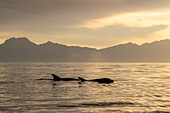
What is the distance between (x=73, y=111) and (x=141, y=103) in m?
7.71

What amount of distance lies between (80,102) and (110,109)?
4.37 metres

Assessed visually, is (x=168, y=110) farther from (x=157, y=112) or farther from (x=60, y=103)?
(x=60, y=103)

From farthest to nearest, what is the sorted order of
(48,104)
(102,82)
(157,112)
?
(102,82), (48,104), (157,112)

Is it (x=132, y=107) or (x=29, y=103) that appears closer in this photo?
(x=132, y=107)

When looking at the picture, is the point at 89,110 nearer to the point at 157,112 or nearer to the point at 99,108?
the point at 99,108

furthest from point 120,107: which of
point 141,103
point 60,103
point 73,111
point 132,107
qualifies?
point 60,103

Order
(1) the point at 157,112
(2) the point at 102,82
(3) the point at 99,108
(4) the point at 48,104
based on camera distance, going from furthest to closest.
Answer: (2) the point at 102,82, (4) the point at 48,104, (3) the point at 99,108, (1) the point at 157,112

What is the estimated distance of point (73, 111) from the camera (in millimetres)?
19594

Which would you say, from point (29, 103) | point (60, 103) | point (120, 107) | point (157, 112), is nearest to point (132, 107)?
point (120, 107)

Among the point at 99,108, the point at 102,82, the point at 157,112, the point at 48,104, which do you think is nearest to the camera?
the point at 157,112

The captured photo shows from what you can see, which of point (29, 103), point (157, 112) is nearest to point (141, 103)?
point (157, 112)

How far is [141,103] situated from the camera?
23.3 meters

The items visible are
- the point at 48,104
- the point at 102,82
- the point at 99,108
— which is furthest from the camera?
the point at 102,82

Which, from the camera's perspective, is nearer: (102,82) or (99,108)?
(99,108)
